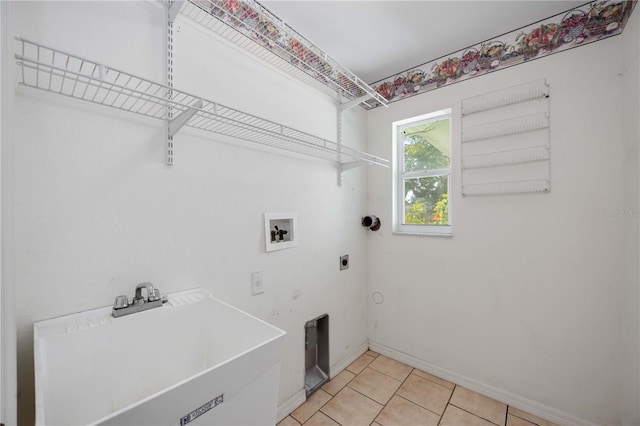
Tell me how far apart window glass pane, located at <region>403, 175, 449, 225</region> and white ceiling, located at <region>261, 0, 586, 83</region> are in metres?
0.97

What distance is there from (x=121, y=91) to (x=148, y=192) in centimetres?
39

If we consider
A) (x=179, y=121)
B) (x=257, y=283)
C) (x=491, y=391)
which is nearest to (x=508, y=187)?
(x=491, y=391)

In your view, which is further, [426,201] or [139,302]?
[426,201]

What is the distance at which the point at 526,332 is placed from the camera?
5.65 ft

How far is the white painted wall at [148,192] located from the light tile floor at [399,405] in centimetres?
23

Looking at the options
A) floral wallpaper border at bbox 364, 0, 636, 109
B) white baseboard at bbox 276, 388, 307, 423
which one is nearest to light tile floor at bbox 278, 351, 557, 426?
white baseboard at bbox 276, 388, 307, 423

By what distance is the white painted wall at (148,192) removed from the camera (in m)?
0.87

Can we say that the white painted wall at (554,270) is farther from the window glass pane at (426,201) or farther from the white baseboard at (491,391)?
the window glass pane at (426,201)

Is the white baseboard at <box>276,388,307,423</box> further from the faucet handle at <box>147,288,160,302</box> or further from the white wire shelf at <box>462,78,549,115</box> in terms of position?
the white wire shelf at <box>462,78,549,115</box>

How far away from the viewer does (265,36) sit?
1294 millimetres

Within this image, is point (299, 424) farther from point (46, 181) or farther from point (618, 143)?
point (618, 143)

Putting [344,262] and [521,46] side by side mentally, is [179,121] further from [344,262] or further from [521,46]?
[521,46]

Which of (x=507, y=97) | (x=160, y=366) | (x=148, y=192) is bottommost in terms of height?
(x=160, y=366)

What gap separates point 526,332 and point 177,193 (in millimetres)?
2233
